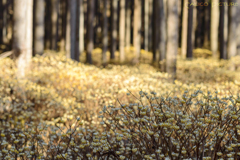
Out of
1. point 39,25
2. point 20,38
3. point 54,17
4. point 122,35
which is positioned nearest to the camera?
point 20,38

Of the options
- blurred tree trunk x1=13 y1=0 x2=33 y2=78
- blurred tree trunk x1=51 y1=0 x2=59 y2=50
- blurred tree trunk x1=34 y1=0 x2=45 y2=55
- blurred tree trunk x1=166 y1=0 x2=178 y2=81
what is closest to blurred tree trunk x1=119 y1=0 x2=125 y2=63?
blurred tree trunk x1=51 y1=0 x2=59 y2=50

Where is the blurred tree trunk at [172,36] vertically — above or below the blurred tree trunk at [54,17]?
below

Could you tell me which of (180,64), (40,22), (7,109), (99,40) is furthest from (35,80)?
(99,40)

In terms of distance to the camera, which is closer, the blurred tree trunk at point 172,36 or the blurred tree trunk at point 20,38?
the blurred tree trunk at point 20,38

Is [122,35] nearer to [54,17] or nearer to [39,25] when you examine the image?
[54,17]

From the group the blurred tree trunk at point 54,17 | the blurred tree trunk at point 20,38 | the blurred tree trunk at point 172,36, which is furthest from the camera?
the blurred tree trunk at point 54,17

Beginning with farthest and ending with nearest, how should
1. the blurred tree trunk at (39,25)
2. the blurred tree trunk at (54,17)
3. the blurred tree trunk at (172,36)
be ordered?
the blurred tree trunk at (54,17) → the blurred tree trunk at (39,25) → the blurred tree trunk at (172,36)

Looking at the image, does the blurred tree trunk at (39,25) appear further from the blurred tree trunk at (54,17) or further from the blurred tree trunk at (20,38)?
the blurred tree trunk at (54,17)

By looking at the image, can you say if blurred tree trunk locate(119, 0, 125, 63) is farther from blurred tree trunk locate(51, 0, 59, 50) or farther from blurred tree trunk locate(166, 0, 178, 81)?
blurred tree trunk locate(166, 0, 178, 81)

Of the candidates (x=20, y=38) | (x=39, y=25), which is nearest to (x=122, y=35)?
(x=39, y=25)

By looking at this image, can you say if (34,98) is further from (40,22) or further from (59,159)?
(40,22)

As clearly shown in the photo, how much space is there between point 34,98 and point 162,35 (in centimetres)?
832

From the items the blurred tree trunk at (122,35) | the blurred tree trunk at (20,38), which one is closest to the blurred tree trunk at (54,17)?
the blurred tree trunk at (122,35)

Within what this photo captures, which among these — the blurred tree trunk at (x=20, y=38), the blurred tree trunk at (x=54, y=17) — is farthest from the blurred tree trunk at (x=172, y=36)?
the blurred tree trunk at (x=54, y=17)
